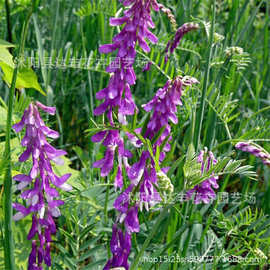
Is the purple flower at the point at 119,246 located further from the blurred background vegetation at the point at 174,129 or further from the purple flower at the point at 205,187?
the purple flower at the point at 205,187

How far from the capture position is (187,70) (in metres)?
1.32

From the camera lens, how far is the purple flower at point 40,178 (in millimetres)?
814

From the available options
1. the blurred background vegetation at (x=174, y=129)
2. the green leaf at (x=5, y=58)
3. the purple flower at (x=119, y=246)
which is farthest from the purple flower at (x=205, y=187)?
the green leaf at (x=5, y=58)

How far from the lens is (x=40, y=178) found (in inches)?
34.7

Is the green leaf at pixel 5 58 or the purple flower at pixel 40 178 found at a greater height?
the green leaf at pixel 5 58

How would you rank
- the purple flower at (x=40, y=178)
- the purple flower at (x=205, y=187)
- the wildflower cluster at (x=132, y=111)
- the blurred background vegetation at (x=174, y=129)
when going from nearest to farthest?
the purple flower at (x=40, y=178) < the wildflower cluster at (x=132, y=111) < the purple flower at (x=205, y=187) < the blurred background vegetation at (x=174, y=129)

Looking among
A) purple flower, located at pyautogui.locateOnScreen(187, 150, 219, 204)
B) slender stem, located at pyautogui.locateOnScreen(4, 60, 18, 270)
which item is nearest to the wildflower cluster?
purple flower, located at pyautogui.locateOnScreen(187, 150, 219, 204)

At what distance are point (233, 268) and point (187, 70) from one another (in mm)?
608

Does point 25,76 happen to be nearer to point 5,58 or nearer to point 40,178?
point 5,58

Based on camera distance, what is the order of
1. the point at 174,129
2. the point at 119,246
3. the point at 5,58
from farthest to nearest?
the point at 174,129, the point at 5,58, the point at 119,246

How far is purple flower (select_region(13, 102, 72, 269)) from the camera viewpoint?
814 mm

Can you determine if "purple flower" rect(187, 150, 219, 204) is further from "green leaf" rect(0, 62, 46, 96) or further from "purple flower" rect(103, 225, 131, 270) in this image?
"green leaf" rect(0, 62, 46, 96)

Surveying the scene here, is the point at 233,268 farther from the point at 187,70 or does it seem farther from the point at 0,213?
the point at 0,213

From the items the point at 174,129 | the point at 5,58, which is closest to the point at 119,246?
the point at 174,129
